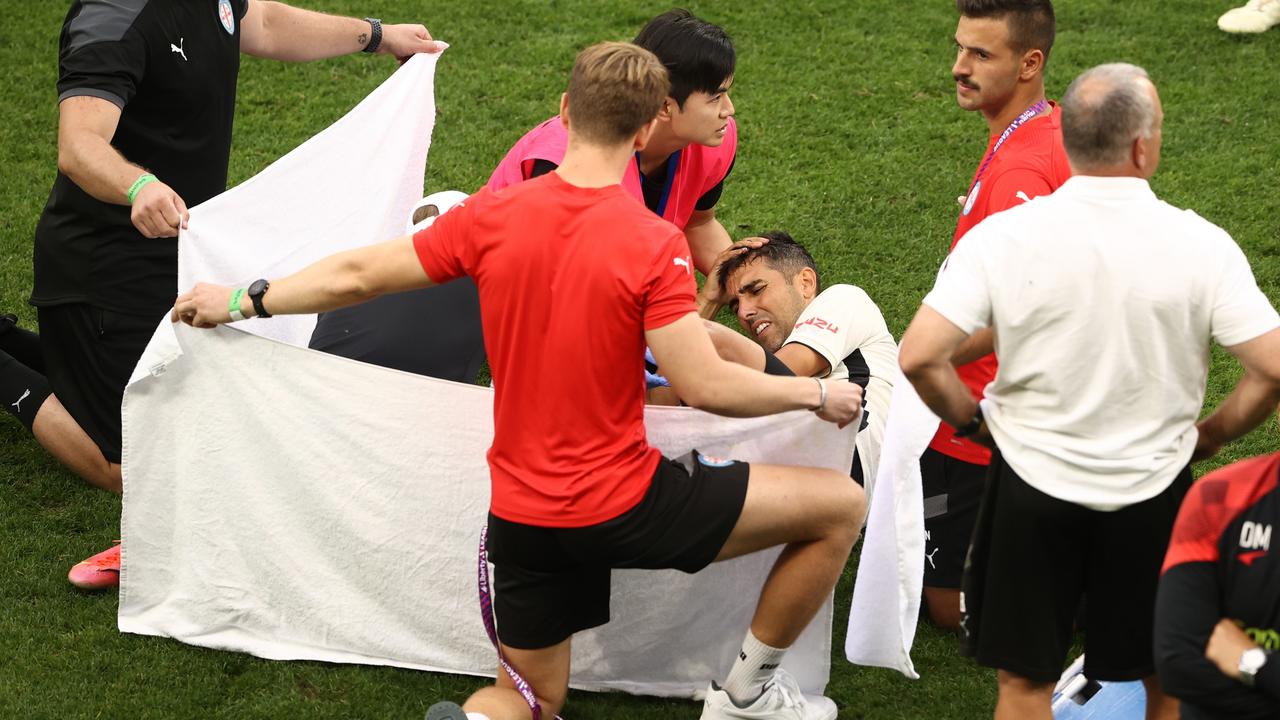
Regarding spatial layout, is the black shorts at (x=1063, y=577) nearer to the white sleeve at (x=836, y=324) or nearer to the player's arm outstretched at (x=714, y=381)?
the player's arm outstretched at (x=714, y=381)

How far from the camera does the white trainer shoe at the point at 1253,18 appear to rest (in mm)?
8000

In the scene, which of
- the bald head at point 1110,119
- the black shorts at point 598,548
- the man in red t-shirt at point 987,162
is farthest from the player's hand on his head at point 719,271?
the bald head at point 1110,119

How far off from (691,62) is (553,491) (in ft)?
4.68

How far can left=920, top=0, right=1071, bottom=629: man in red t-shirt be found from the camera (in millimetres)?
3914

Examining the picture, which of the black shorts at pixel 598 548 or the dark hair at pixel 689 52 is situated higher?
the dark hair at pixel 689 52

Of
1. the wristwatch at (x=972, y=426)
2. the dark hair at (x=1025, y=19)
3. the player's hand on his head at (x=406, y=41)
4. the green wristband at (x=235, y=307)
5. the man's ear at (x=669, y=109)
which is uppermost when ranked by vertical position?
the dark hair at (x=1025, y=19)

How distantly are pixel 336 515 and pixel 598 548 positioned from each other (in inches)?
37.7

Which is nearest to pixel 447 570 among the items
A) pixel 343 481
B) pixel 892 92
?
pixel 343 481

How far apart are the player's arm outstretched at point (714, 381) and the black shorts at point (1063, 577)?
18.6 inches

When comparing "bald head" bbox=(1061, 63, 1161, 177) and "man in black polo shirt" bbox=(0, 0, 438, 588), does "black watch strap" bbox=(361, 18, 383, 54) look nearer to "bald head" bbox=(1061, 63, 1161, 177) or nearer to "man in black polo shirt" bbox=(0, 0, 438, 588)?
"man in black polo shirt" bbox=(0, 0, 438, 588)

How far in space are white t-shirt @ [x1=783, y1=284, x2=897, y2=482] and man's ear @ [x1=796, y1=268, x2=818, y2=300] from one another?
6.8 inches

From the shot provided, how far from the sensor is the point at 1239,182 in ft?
22.1

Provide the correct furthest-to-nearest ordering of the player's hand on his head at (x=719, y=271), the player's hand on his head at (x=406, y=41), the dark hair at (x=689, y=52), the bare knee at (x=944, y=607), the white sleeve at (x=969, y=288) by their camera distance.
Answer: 1. the player's hand on his head at (x=406, y=41)
2. the player's hand on his head at (x=719, y=271)
3. the bare knee at (x=944, y=607)
4. the dark hair at (x=689, y=52)
5. the white sleeve at (x=969, y=288)

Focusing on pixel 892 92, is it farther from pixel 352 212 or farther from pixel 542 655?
pixel 542 655
